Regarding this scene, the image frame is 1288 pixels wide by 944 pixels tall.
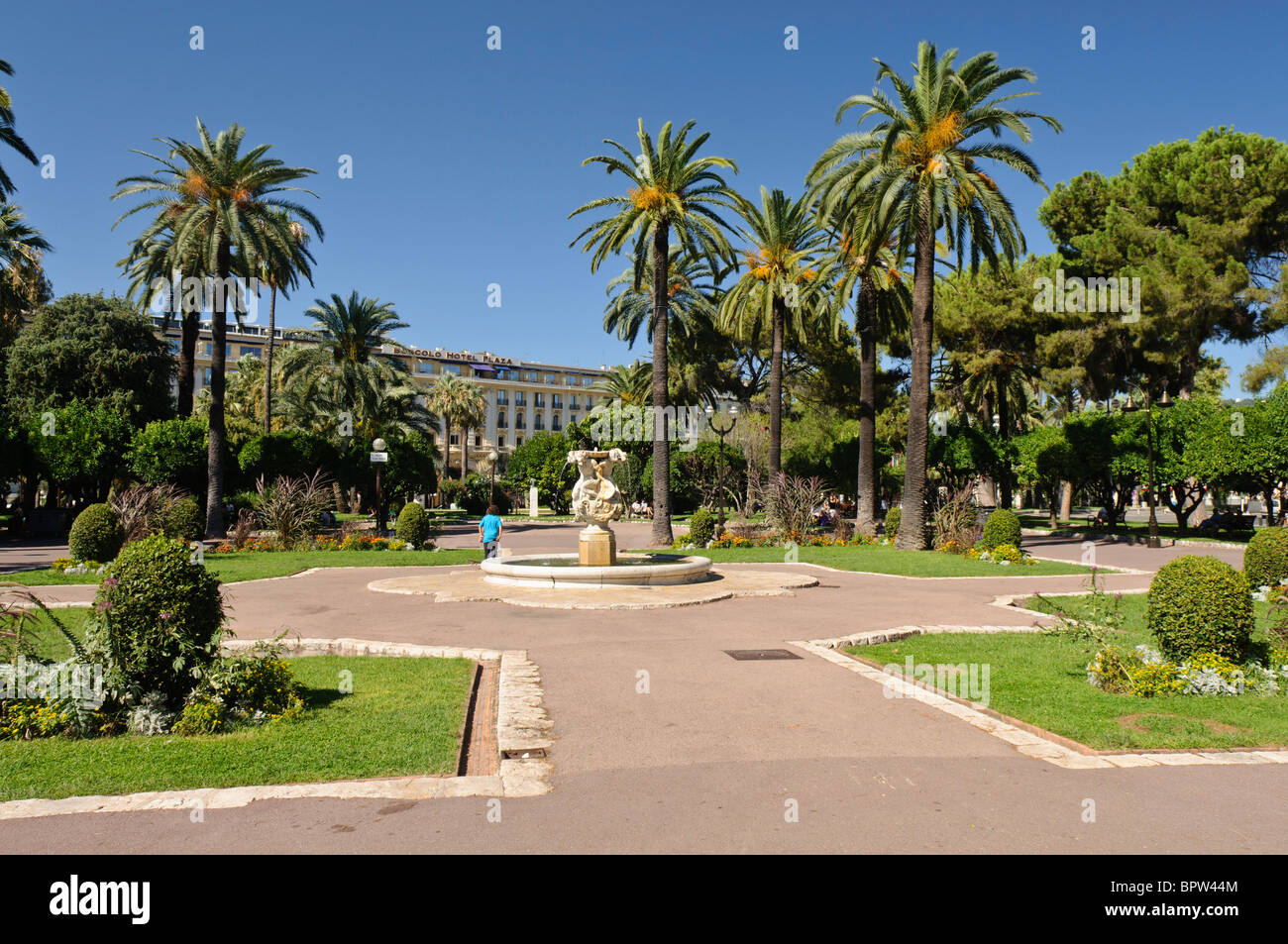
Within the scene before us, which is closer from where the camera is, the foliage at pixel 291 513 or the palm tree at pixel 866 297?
the foliage at pixel 291 513

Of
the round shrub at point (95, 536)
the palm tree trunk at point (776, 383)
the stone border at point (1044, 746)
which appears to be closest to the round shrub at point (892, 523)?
the palm tree trunk at point (776, 383)

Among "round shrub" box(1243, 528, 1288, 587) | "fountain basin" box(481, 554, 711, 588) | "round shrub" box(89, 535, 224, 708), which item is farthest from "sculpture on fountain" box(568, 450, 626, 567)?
"round shrub" box(1243, 528, 1288, 587)

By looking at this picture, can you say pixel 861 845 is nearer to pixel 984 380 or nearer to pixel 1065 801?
pixel 1065 801

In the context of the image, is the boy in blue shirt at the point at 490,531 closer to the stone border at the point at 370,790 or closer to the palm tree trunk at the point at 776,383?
the stone border at the point at 370,790

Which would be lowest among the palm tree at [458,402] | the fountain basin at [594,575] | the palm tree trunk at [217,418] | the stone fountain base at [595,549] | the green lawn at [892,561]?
the green lawn at [892,561]

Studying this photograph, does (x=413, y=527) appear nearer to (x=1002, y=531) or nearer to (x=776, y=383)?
(x=776, y=383)

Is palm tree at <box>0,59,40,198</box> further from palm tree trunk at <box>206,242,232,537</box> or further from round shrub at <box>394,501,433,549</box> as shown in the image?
round shrub at <box>394,501,433,549</box>

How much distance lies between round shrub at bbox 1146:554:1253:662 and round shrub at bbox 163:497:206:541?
21002 mm

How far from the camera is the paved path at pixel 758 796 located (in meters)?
4.24

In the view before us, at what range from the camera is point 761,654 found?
9.48 m

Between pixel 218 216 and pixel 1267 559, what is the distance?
29.4m

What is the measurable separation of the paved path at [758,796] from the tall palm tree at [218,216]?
75.4ft

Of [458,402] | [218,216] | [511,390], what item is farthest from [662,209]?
[511,390]

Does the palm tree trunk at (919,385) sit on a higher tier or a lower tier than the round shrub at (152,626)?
higher
